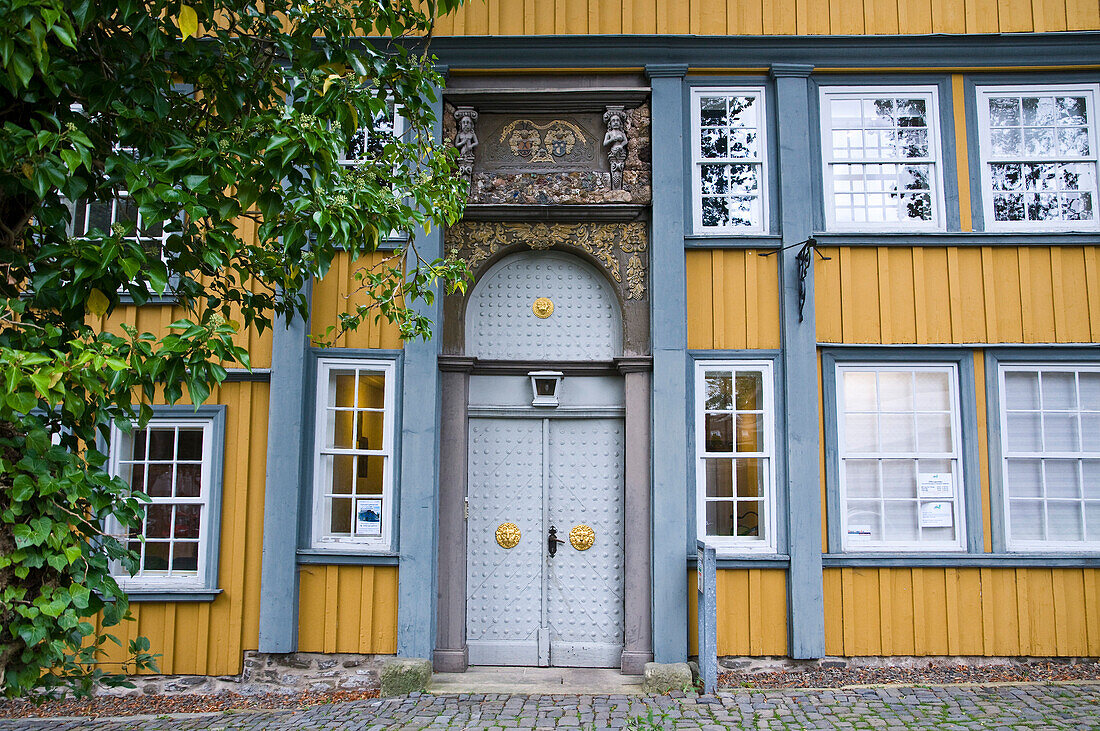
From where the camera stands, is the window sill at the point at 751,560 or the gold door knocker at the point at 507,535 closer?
the window sill at the point at 751,560

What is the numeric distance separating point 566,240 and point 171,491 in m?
4.42

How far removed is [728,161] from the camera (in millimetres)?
7566

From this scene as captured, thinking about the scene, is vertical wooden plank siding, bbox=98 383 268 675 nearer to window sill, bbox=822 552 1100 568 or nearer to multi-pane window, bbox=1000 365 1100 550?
window sill, bbox=822 552 1100 568

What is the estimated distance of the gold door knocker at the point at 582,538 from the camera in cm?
740

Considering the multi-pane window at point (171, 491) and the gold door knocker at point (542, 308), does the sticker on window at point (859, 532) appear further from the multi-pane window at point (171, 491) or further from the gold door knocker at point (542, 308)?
the multi-pane window at point (171, 491)

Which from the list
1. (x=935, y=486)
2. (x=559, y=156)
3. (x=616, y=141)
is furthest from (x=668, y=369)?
(x=935, y=486)

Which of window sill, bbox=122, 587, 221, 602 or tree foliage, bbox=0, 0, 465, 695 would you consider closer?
tree foliage, bbox=0, 0, 465, 695

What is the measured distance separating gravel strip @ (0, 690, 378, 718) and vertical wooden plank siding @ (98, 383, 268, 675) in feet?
0.82

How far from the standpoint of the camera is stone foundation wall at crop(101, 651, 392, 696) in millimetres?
6875

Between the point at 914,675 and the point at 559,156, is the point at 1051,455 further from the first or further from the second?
the point at 559,156

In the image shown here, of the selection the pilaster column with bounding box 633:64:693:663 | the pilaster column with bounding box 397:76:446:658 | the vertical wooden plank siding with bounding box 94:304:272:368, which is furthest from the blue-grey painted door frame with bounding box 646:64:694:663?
the vertical wooden plank siding with bounding box 94:304:272:368

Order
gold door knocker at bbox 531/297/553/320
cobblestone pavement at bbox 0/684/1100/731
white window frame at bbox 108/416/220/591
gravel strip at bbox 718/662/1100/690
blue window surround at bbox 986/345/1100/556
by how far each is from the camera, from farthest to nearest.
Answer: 1. gold door knocker at bbox 531/297/553/320
2. blue window surround at bbox 986/345/1100/556
3. white window frame at bbox 108/416/220/591
4. gravel strip at bbox 718/662/1100/690
5. cobblestone pavement at bbox 0/684/1100/731

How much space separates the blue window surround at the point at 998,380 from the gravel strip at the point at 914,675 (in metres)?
1.08

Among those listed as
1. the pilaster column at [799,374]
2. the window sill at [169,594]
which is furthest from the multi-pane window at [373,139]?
the window sill at [169,594]
